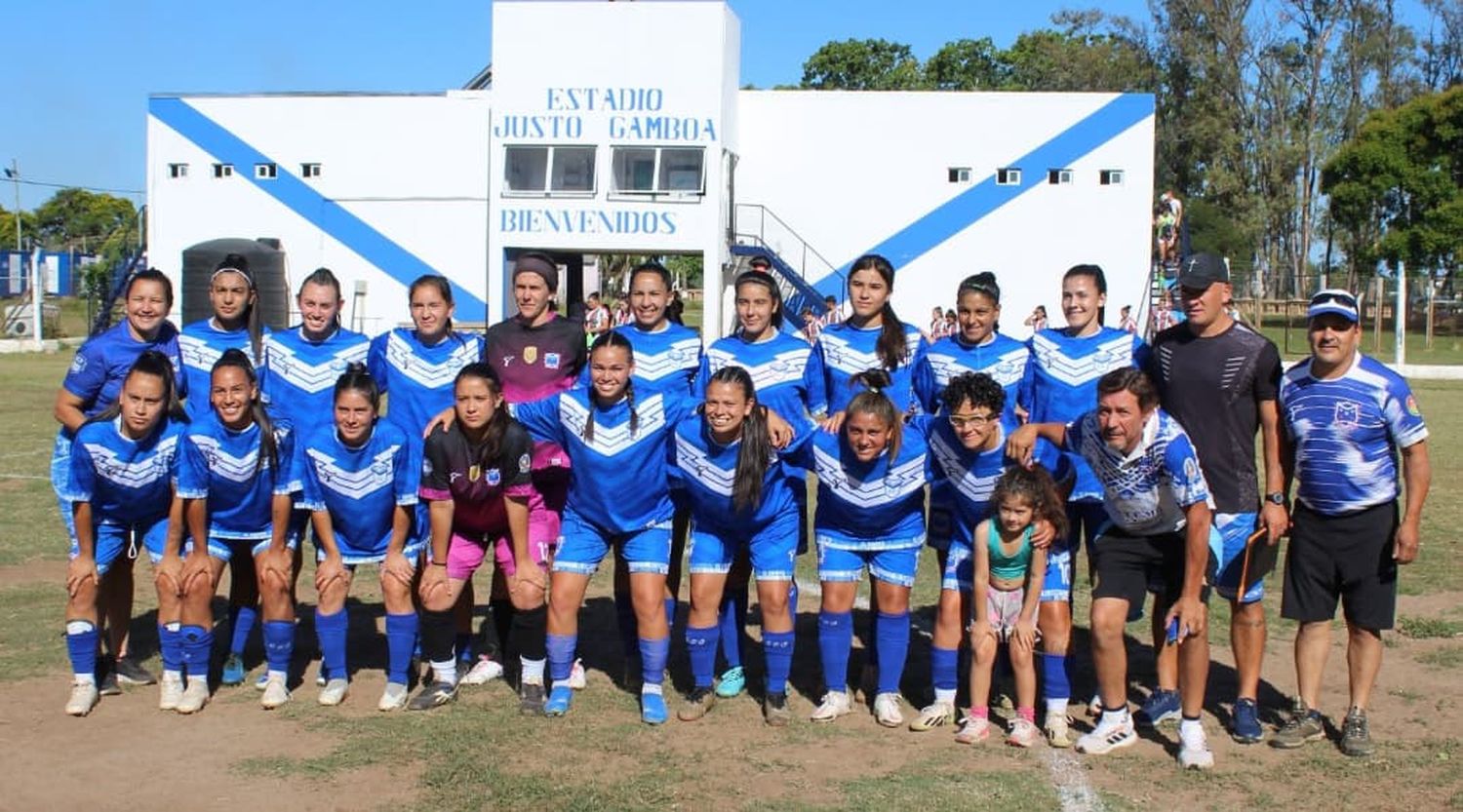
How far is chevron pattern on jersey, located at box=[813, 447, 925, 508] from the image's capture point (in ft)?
19.4

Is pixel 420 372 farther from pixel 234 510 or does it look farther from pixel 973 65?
pixel 973 65

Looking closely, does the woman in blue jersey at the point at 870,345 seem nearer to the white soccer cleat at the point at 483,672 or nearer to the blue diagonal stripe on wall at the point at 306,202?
the white soccer cleat at the point at 483,672

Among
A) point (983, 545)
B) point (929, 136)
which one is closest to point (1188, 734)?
point (983, 545)

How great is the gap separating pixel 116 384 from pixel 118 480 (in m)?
0.58

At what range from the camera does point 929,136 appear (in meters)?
33.9

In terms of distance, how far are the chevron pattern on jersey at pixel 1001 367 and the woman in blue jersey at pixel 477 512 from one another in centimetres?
193

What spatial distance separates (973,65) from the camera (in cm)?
6519

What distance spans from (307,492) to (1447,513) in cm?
934

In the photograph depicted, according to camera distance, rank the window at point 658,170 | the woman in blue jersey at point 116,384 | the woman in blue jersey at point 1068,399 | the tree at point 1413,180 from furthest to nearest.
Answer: the tree at point 1413,180 < the window at point 658,170 < the woman in blue jersey at point 116,384 < the woman in blue jersey at point 1068,399

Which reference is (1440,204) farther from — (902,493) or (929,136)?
(902,493)

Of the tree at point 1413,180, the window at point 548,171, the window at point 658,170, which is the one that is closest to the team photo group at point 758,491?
the window at point 658,170

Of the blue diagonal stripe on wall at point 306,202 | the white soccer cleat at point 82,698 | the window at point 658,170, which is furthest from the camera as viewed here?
the blue diagonal stripe on wall at point 306,202

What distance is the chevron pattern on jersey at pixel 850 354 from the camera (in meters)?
6.46

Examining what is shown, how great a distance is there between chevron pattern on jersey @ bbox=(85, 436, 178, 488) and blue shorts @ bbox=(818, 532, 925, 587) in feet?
9.54
